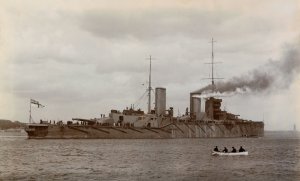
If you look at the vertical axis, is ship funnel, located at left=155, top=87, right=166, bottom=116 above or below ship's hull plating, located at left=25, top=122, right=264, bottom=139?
above

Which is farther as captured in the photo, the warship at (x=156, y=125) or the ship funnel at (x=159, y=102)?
the ship funnel at (x=159, y=102)

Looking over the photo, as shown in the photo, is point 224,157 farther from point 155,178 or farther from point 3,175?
point 3,175

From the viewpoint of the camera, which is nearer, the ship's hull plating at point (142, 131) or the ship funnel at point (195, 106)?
the ship's hull plating at point (142, 131)

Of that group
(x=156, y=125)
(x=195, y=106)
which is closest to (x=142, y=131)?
(x=156, y=125)

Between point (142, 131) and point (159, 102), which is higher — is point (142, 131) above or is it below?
below

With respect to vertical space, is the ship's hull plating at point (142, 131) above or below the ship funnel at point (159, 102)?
below

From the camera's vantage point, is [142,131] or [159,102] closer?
[142,131]

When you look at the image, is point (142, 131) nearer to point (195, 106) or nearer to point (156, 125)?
point (156, 125)
